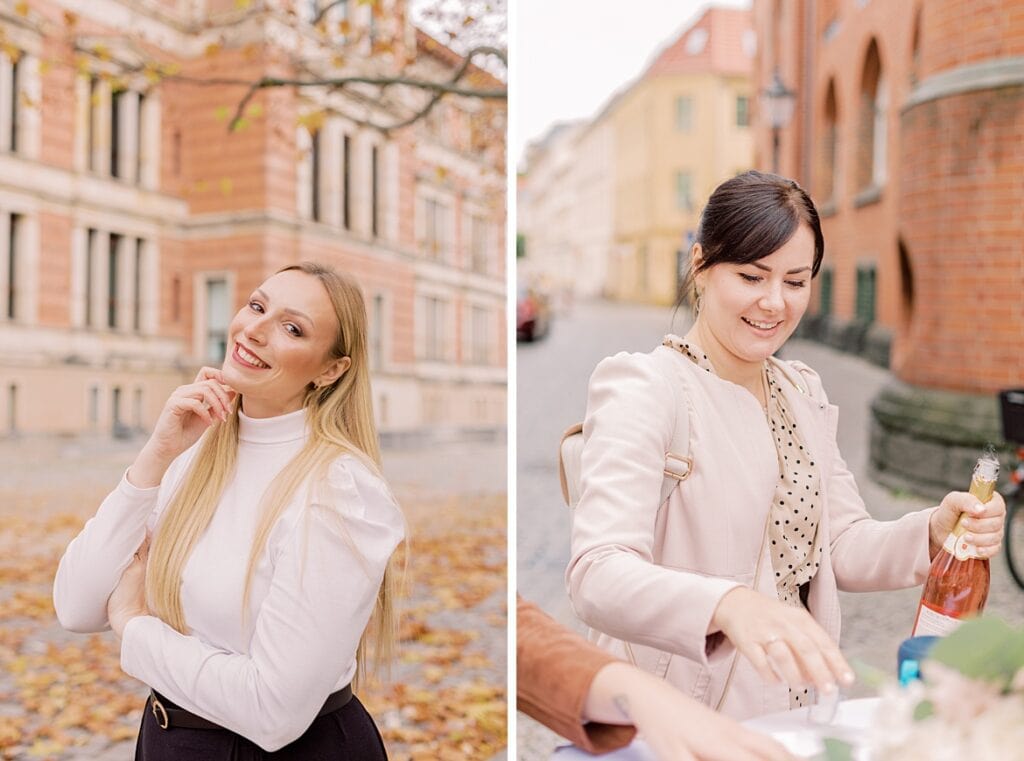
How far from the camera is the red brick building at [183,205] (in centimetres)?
676

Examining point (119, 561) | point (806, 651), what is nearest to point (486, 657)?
point (119, 561)

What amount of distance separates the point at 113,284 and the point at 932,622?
6939mm

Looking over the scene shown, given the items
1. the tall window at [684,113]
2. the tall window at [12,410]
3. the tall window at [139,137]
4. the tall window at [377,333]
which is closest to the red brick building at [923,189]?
the tall window at [684,113]

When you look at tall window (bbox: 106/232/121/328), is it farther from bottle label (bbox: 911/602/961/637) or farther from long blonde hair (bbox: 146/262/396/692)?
bottle label (bbox: 911/602/961/637)

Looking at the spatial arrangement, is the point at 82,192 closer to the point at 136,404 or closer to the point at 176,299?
the point at 176,299

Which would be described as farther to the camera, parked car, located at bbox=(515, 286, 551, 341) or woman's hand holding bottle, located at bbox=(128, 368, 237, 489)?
parked car, located at bbox=(515, 286, 551, 341)

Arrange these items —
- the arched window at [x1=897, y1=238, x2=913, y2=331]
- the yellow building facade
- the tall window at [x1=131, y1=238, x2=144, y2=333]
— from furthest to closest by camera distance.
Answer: the tall window at [x1=131, y1=238, x2=144, y2=333], the arched window at [x1=897, y1=238, x2=913, y2=331], the yellow building facade

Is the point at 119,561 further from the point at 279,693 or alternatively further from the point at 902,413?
the point at 902,413

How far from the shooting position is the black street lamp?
7.87 feet

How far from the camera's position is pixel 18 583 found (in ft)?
19.8

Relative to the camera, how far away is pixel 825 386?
7.32ft

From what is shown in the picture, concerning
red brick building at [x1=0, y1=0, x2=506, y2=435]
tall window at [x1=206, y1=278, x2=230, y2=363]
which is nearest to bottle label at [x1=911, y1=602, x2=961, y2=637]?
red brick building at [x1=0, y1=0, x2=506, y2=435]

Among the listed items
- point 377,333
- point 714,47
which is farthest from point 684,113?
point 377,333

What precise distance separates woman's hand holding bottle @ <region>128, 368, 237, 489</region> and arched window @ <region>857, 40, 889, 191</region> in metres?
1.99
